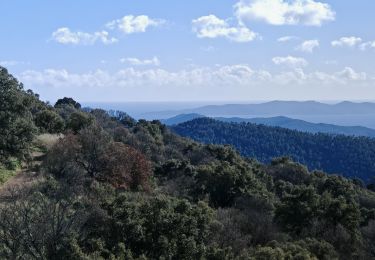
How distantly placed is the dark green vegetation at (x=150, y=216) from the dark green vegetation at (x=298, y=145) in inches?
3338

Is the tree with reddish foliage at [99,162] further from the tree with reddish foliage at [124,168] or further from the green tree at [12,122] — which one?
the green tree at [12,122]

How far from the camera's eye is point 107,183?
24.8m

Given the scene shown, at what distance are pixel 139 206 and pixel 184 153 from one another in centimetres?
4217

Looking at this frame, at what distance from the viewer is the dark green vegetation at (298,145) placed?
116 m

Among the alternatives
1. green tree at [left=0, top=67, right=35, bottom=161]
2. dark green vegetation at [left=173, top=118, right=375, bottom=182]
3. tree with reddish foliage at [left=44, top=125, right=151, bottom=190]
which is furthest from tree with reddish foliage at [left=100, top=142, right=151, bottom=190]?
dark green vegetation at [left=173, top=118, right=375, bottom=182]

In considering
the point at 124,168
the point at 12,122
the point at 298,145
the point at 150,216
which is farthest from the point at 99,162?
the point at 298,145

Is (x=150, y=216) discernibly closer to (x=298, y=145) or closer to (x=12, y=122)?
(x=12, y=122)

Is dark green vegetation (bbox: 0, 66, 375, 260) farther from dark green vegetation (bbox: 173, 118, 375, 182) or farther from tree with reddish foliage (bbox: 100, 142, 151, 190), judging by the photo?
dark green vegetation (bbox: 173, 118, 375, 182)

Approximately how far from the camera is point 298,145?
5074 inches

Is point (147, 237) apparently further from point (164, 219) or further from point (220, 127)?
point (220, 127)

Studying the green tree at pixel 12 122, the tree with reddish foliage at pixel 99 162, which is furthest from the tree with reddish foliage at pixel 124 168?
the green tree at pixel 12 122

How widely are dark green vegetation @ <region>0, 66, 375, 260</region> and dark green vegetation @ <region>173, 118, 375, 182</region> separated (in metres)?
84.8

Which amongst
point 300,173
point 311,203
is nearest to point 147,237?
point 311,203

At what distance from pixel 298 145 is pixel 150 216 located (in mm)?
116406
